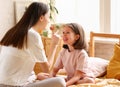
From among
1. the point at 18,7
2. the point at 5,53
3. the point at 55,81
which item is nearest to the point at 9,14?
the point at 18,7

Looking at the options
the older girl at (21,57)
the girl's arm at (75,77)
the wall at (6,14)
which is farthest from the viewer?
the wall at (6,14)

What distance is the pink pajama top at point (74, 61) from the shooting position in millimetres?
1918

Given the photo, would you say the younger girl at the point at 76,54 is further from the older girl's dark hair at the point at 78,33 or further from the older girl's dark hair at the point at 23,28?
the older girl's dark hair at the point at 23,28

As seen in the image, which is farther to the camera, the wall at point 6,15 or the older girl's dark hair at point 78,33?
the wall at point 6,15

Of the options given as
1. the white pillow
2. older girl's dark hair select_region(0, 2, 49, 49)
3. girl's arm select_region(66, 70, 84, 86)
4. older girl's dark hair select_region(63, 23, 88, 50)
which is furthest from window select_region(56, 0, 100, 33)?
older girl's dark hair select_region(0, 2, 49, 49)

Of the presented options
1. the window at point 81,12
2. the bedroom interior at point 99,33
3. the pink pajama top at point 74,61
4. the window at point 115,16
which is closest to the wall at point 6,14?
the bedroom interior at point 99,33

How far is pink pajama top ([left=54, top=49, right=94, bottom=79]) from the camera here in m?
1.92

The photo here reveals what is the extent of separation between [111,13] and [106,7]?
10cm

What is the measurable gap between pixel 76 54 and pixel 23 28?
1.68 feet

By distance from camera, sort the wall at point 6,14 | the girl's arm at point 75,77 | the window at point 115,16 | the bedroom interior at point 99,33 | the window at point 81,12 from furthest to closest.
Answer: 1. the window at point 81,12
2. the wall at point 6,14
3. the window at point 115,16
4. the bedroom interior at point 99,33
5. the girl's arm at point 75,77

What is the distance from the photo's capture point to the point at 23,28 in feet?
5.49

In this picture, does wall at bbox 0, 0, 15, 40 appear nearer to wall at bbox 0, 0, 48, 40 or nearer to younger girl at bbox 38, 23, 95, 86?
wall at bbox 0, 0, 48, 40

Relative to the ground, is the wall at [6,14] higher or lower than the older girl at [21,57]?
higher

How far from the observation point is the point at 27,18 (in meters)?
1.72
